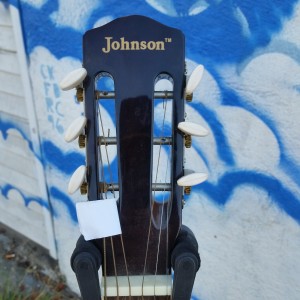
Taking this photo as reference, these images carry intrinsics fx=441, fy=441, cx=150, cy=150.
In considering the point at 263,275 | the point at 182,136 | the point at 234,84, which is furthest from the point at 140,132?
the point at 263,275

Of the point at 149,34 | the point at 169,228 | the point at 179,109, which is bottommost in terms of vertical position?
the point at 169,228

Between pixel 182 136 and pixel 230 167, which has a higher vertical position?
pixel 182 136

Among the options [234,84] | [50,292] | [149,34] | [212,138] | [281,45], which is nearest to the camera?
[149,34]

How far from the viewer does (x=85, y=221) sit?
3.03 feet

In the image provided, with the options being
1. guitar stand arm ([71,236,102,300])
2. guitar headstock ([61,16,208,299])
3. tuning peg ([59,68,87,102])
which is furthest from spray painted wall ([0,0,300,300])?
guitar stand arm ([71,236,102,300])

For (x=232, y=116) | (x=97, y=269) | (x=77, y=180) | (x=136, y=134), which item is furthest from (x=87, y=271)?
(x=232, y=116)

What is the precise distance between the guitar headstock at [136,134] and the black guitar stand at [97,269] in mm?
92

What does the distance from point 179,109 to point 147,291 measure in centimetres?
41

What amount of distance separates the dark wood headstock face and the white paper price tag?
0.12ft

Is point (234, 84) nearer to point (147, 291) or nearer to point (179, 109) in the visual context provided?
point (179, 109)

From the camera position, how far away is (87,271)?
2.75ft

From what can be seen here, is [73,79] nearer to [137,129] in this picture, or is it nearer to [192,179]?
[137,129]

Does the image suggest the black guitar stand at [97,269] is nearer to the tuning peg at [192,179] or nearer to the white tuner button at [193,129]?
the tuning peg at [192,179]

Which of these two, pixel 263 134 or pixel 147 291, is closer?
pixel 147 291
